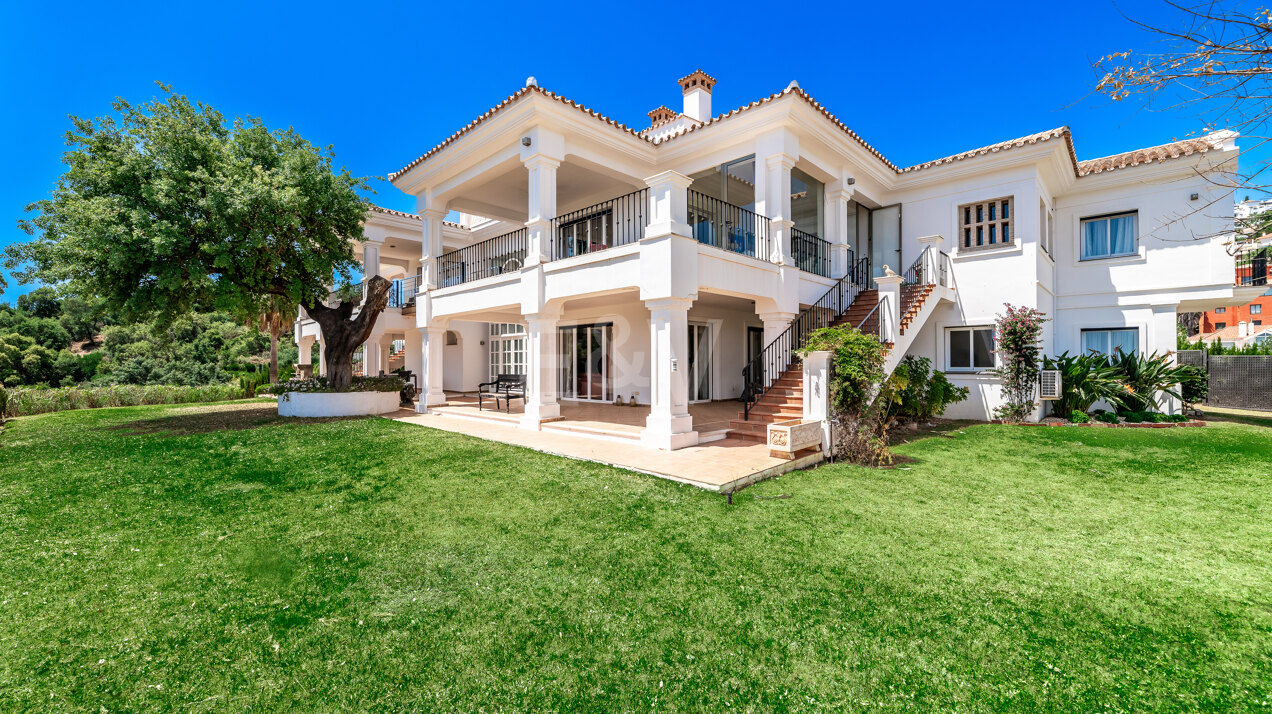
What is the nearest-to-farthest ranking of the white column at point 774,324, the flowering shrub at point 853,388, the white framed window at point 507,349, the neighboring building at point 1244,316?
1. the flowering shrub at point 853,388
2. the white column at point 774,324
3. the white framed window at point 507,349
4. the neighboring building at point 1244,316

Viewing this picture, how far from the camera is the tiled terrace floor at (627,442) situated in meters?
6.76

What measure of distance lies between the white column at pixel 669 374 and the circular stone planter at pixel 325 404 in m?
8.74

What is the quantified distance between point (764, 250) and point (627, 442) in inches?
187

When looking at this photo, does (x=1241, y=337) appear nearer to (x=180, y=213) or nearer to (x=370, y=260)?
(x=370, y=260)

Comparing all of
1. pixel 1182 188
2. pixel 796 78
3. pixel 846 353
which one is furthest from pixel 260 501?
pixel 1182 188

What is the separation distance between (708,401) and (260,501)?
10650mm

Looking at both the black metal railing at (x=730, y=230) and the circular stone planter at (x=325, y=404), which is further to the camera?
the circular stone planter at (x=325, y=404)

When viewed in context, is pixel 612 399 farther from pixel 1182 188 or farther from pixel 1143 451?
pixel 1182 188

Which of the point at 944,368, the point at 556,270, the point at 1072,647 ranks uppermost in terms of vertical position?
the point at 556,270

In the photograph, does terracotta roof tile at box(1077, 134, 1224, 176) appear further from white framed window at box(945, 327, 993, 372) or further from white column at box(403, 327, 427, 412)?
white column at box(403, 327, 427, 412)

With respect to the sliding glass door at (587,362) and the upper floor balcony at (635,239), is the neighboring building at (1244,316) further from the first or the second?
the sliding glass door at (587,362)

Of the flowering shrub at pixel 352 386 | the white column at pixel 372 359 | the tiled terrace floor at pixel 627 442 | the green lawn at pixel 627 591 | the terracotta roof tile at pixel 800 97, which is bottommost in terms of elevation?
the green lawn at pixel 627 591

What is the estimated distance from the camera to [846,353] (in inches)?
312

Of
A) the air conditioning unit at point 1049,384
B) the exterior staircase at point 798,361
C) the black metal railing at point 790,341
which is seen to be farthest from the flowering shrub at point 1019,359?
the black metal railing at point 790,341
